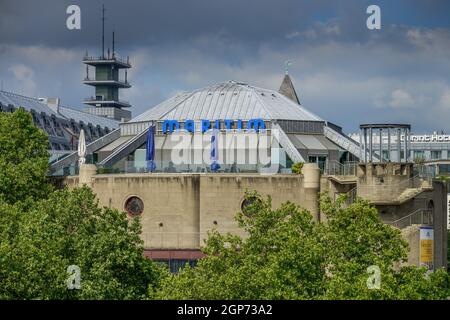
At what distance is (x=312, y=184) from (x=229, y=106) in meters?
21.6

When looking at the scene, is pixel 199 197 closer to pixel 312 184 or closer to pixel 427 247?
pixel 312 184

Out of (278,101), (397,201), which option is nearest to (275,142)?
(278,101)

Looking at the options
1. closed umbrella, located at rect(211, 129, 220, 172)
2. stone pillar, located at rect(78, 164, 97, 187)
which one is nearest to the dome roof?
closed umbrella, located at rect(211, 129, 220, 172)

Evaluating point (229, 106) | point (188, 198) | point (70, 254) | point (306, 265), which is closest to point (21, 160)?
point (188, 198)

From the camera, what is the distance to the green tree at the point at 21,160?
313ft

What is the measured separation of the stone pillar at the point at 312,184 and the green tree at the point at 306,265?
15.3 meters

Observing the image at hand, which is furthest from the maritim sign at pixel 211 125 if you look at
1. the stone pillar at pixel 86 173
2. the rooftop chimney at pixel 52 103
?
the rooftop chimney at pixel 52 103

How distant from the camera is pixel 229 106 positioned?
113 metres

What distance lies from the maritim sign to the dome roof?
1.60 metres

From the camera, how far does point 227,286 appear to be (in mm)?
61625

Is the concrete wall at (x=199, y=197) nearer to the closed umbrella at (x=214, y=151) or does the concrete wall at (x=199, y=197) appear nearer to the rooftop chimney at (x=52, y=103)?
the closed umbrella at (x=214, y=151)

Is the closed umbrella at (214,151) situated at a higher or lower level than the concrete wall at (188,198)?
higher

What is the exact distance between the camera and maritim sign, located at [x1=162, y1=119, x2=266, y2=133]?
108 metres
